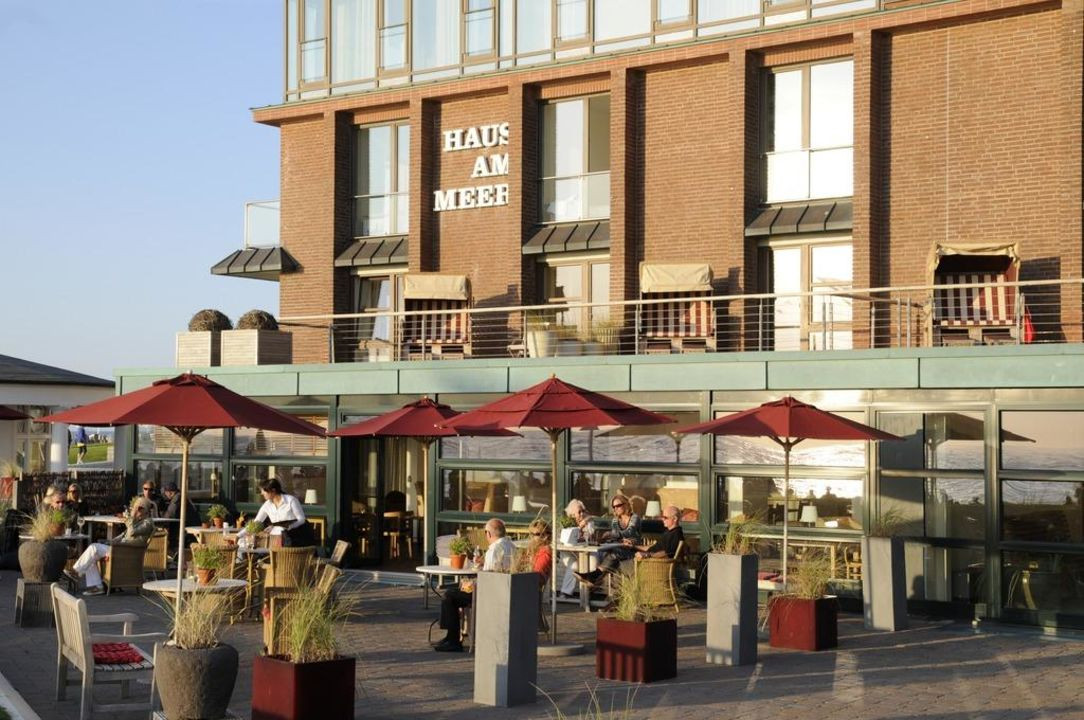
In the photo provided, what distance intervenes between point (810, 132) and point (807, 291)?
2679 mm

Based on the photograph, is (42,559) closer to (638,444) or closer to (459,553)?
(459,553)

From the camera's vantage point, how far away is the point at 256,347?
24875 millimetres

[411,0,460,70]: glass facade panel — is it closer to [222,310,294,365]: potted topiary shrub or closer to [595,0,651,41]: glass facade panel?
[595,0,651,41]: glass facade panel

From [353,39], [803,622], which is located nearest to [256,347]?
[353,39]

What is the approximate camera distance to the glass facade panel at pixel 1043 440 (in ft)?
56.8

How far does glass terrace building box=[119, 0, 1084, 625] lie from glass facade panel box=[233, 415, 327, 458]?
57mm

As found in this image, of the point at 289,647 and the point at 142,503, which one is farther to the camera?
the point at 142,503

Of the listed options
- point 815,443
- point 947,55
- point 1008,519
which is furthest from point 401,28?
point 1008,519

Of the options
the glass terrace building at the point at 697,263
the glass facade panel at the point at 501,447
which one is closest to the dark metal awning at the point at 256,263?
the glass terrace building at the point at 697,263

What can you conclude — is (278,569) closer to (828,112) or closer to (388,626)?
(388,626)

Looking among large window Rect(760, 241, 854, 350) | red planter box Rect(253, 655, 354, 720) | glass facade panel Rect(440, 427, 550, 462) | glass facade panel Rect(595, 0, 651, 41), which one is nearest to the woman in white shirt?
glass facade panel Rect(440, 427, 550, 462)

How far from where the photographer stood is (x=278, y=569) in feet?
54.4

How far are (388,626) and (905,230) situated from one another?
10672 mm

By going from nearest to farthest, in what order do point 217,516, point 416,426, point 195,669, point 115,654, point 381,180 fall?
point 195,669 < point 115,654 < point 416,426 < point 217,516 < point 381,180
